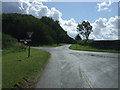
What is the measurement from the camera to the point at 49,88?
6.68 meters

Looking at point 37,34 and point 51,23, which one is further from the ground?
point 51,23

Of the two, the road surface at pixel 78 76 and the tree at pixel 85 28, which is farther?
the tree at pixel 85 28

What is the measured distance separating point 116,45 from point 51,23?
82610 mm

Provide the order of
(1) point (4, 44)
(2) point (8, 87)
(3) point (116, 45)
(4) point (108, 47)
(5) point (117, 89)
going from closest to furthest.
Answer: (2) point (8, 87) → (5) point (117, 89) → (1) point (4, 44) → (3) point (116, 45) → (4) point (108, 47)

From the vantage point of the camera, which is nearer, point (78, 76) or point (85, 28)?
point (78, 76)

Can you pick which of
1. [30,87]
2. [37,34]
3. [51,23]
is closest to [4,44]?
[30,87]

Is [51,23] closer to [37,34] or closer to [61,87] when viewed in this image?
[37,34]

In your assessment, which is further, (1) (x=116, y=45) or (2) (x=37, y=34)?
(2) (x=37, y=34)

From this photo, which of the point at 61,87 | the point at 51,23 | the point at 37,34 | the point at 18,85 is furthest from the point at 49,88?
the point at 51,23

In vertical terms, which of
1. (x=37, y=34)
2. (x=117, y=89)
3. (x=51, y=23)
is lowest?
(x=117, y=89)

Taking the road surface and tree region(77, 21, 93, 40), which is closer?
the road surface

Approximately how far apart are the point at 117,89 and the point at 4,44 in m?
23.5

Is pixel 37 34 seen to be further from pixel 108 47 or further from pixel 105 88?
pixel 105 88

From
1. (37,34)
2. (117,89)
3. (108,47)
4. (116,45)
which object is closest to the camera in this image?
(117,89)
